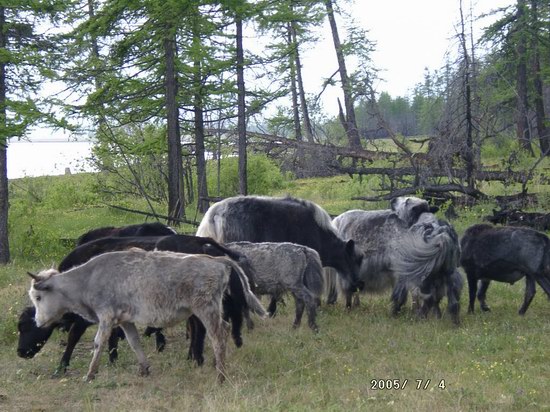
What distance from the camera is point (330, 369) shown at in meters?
8.32

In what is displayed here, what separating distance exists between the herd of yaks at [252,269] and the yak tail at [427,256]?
2 centimetres

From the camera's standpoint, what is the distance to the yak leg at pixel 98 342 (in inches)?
319

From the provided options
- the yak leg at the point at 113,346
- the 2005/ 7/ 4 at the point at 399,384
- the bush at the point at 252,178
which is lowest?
the 2005/ 7/ 4 at the point at 399,384

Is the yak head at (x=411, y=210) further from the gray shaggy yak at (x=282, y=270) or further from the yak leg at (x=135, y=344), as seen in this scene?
the yak leg at (x=135, y=344)

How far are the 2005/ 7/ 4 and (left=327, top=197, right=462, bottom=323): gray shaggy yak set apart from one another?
3076 millimetres

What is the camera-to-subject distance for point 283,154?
31344 mm

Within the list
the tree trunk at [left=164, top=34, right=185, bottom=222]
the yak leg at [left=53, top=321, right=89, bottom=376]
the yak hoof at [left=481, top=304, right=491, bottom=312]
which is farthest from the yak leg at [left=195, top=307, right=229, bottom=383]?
the tree trunk at [left=164, top=34, right=185, bottom=222]

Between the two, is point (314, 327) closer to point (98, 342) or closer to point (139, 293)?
point (139, 293)

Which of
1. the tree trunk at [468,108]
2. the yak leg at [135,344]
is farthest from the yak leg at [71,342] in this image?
the tree trunk at [468,108]

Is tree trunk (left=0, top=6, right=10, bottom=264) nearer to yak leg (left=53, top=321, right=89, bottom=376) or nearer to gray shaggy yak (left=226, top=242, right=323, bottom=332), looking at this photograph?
gray shaggy yak (left=226, top=242, right=323, bottom=332)

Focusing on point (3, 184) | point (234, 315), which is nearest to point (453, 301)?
point (234, 315)

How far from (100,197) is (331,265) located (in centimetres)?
1753

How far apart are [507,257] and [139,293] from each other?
19.4ft

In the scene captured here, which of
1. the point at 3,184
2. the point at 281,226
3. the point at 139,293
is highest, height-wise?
the point at 3,184
